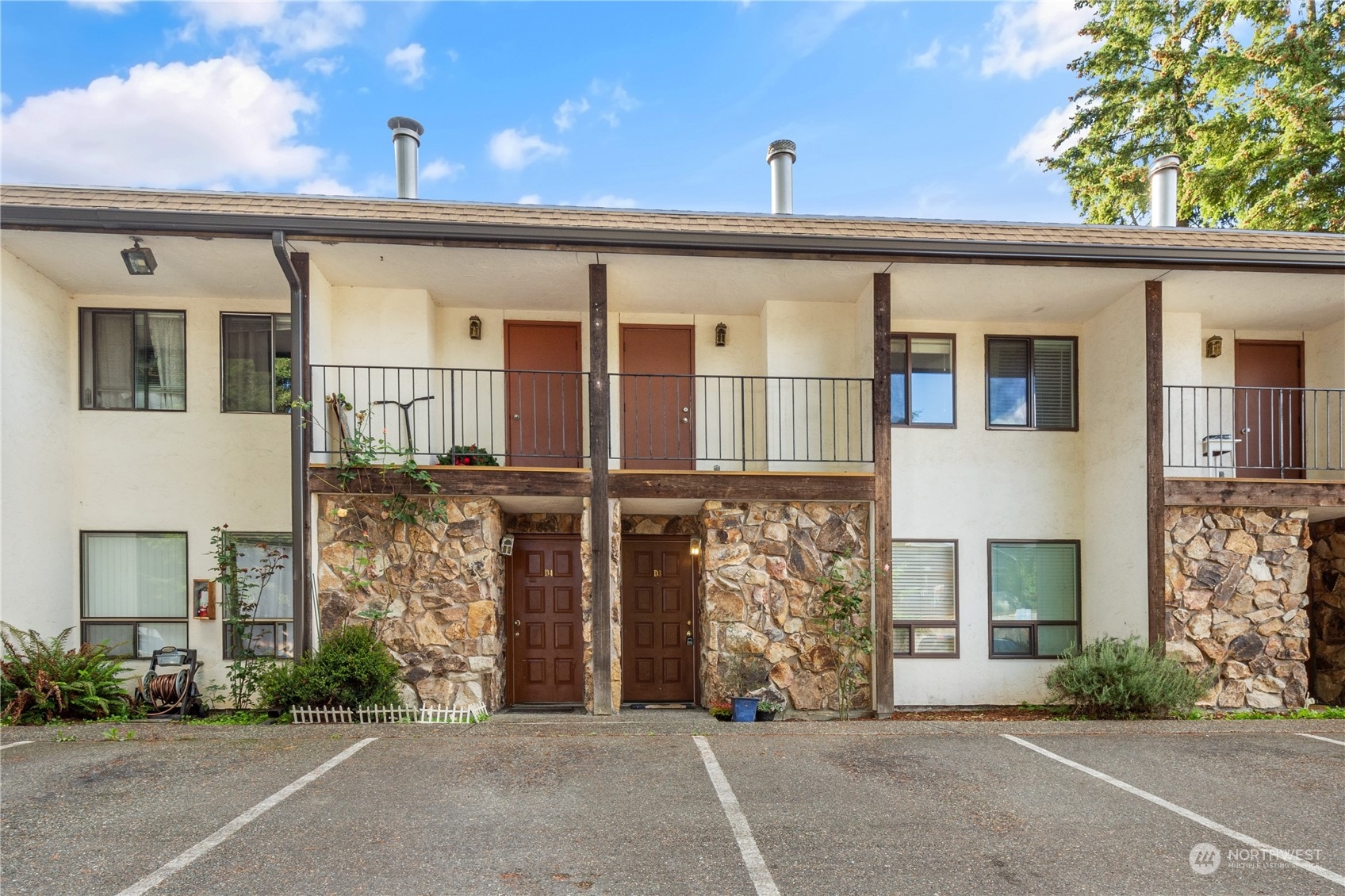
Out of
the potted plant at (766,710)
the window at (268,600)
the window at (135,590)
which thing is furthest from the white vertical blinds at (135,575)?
the potted plant at (766,710)

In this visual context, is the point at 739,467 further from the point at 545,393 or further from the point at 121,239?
the point at 121,239

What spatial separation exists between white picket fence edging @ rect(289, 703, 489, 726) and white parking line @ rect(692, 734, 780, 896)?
253cm

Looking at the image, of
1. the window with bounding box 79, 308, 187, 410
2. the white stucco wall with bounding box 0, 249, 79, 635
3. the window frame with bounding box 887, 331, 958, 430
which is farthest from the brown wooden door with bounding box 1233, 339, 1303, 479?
the white stucco wall with bounding box 0, 249, 79, 635

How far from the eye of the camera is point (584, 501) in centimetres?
765

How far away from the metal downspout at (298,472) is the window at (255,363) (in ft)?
4.16

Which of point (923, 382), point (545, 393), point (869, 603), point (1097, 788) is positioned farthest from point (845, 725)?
point (545, 393)

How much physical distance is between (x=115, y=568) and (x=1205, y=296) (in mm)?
12763

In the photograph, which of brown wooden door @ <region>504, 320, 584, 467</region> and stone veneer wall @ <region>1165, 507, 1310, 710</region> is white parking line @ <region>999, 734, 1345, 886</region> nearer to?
stone veneer wall @ <region>1165, 507, 1310, 710</region>

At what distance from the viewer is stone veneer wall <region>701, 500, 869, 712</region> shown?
25.3 feet

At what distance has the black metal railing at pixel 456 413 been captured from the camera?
7895 millimetres

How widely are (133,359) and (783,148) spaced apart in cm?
835

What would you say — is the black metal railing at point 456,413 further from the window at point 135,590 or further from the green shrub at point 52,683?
the green shrub at point 52,683

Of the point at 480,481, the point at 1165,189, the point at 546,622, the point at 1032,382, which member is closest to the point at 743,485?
the point at 480,481

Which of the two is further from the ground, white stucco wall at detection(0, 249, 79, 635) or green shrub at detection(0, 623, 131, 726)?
white stucco wall at detection(0, 249, 79, 635)
